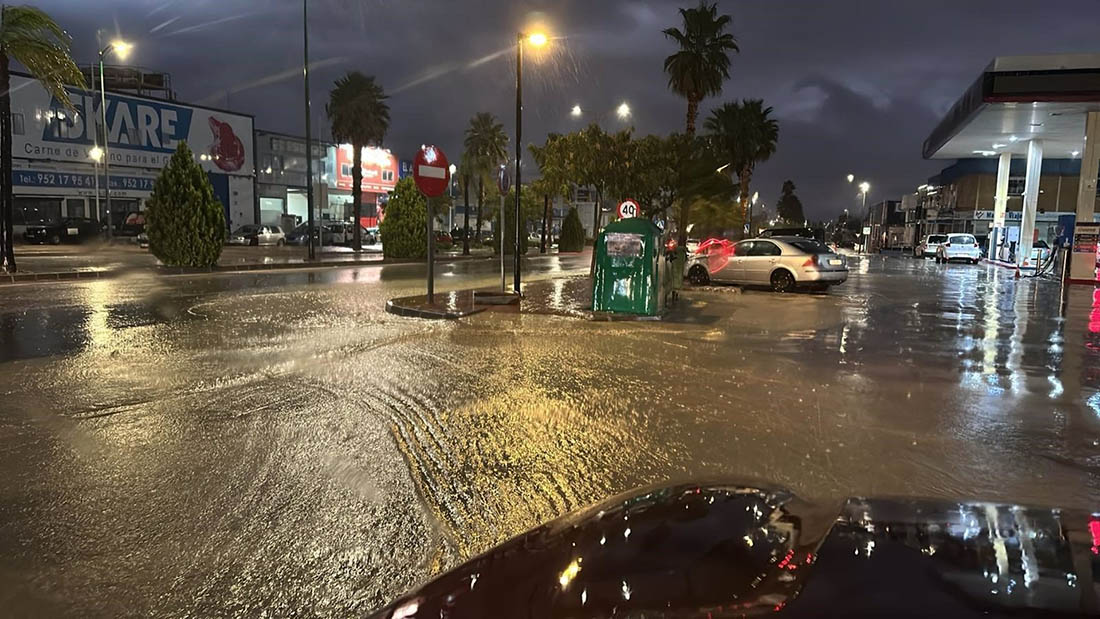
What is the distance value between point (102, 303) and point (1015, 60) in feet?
94.5

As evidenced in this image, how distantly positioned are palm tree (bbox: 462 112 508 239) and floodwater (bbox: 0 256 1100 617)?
4389 centimetres

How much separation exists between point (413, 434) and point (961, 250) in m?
43.9

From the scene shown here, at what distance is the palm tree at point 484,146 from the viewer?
55.2m

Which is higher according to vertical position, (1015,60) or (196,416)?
(1015,60)

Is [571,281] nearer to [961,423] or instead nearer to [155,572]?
[961,423]

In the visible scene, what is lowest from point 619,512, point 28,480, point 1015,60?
point 28,480

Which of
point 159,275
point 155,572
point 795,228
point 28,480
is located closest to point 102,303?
point 159,275

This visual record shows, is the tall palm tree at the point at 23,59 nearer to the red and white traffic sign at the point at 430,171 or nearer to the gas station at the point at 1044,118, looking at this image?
the red and white traffic sign at the point at 430,171

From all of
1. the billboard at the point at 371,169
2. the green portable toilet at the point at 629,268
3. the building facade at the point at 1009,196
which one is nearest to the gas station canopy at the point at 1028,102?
the building facade at the point at 1009,196

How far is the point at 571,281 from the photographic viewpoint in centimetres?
2217

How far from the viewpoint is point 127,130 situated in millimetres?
49719

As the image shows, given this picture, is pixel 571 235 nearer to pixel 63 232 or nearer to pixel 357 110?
pixel 357 110

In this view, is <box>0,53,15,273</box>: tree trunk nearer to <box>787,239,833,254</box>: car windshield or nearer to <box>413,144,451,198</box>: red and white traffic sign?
<box>413,144,451,198</box>: red and white traffic sign

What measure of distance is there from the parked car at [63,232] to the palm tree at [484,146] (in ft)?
83.3
